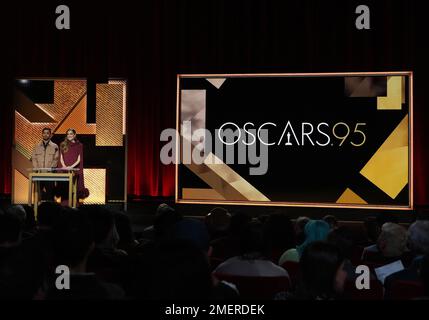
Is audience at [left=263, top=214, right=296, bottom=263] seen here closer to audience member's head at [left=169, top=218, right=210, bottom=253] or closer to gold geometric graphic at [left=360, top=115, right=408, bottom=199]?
audience member's head at [left=169, top=218, right=210, bottom=253]

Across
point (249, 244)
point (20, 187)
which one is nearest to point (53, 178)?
point (20, 187)

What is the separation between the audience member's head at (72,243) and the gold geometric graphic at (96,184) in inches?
261

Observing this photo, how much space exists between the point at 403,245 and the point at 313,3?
5.98 metres

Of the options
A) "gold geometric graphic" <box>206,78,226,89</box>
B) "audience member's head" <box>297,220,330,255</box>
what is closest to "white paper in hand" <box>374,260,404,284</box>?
"audience member's head" <box>297,220,330,255</box>

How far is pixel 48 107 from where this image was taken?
8.59 meters

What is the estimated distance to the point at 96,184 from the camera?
8.44m

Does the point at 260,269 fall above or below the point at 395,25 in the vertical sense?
below

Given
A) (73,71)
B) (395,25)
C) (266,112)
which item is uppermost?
(395,25)

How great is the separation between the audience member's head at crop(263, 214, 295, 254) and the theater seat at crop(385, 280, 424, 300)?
0.79 m

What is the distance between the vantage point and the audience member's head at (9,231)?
2.47 m

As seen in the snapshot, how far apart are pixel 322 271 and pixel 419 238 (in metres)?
1.28

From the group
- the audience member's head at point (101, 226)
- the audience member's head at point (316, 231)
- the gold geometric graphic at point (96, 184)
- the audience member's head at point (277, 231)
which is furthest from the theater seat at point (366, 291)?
the gold geometric graphic at point (96, 184)
